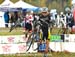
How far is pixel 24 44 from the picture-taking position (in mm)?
25734

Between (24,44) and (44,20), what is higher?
(44,20)

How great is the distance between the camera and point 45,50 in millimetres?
25766

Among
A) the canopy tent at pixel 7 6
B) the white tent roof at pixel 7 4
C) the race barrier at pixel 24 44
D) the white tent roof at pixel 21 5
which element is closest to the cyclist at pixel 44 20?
the race barrier at pixel 24 44

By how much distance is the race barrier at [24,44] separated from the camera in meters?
25.7

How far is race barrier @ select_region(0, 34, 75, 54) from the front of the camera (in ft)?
84.4

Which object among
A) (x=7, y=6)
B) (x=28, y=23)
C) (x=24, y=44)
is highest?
(x=7, y=6)

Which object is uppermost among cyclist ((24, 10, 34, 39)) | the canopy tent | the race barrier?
the canopy tent

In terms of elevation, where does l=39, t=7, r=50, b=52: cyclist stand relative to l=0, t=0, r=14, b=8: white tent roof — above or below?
below

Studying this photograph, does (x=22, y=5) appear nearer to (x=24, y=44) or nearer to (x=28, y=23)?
(x=28, y=23)

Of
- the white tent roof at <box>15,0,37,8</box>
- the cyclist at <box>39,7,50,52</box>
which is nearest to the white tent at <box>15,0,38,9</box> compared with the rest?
the white tent roof at <box>15,0,37,8</box>

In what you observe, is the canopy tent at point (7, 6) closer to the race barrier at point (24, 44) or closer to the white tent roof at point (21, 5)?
the white tent roof at point (21, 5)

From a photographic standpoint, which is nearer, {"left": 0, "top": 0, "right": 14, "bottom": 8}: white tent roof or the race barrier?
{"left": 0, "top": 0, "right": 14, "bottom": 8}: white tent roof

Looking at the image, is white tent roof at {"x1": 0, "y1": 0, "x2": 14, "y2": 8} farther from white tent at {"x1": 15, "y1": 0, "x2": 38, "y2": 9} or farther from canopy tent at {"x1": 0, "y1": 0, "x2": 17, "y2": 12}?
white tent at {"x1": 15, "y1": 0, "x2": 38, "y2": 9}

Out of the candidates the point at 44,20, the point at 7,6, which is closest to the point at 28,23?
the point at 44,20
